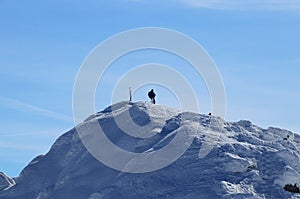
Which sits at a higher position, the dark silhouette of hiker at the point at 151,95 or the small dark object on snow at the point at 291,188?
the dark silhouette of hiker at the point at 151,95

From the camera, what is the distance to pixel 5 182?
139 metres

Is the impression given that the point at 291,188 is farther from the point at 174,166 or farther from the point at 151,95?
the point at 151,95

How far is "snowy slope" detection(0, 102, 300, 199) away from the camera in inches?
4557

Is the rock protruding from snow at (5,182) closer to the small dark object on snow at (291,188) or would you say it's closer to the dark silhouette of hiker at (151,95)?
the dark silhouette of hiker at (151,95)

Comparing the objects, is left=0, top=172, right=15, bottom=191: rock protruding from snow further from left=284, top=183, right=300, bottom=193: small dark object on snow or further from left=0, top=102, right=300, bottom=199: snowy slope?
left=284, top=183, right=300, bottom=193: small dark object on snow

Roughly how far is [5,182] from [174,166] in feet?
116

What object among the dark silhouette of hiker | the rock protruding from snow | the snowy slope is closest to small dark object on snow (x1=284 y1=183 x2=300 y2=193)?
the snowy slope

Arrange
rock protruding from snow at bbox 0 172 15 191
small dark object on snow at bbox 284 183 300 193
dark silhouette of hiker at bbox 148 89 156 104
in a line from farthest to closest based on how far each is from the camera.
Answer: dark silhouette of hiker at bbox 148 89 156 104
rock protruding from snow at bbox 0 172 15 191
small dark object on snow at bbox 284 183 300 193

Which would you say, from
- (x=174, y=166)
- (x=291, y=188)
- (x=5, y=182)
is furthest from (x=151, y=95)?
(x=291, y=188)

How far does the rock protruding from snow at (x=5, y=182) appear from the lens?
13812cm

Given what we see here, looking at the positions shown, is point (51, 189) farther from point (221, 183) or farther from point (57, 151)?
point (221, 183)

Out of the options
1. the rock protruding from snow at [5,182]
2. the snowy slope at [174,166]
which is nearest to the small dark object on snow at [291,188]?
the snowy slope at [174,166]

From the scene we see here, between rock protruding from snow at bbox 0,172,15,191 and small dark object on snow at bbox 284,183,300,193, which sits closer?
small dark object on snow at bbox 284,183,300,193

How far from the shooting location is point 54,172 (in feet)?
445
